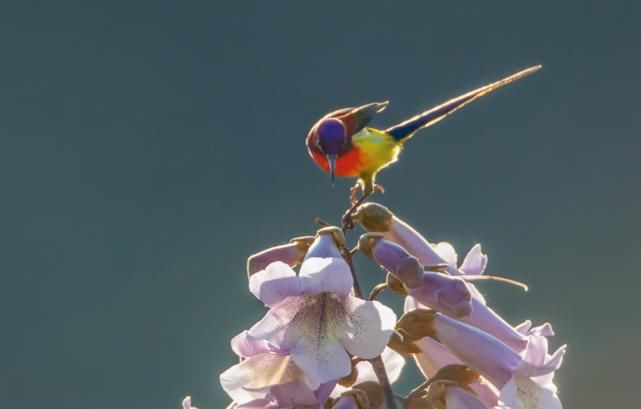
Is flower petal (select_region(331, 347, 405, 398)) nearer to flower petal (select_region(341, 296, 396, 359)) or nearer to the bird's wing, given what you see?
flower petal (select_region(341, 296, 396, 359))

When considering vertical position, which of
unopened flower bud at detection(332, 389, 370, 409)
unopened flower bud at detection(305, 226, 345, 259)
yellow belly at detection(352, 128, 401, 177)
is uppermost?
yellow belly at detection(352, 128, 401, 177)

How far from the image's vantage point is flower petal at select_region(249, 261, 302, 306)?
212 centimetres

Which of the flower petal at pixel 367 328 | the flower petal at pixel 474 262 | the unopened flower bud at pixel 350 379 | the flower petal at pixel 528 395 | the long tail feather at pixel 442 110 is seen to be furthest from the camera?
the flower petal at pixel 474 262

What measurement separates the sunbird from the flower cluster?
162 millimetres

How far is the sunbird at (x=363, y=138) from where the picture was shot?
2.51m

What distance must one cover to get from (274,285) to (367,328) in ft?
0.72

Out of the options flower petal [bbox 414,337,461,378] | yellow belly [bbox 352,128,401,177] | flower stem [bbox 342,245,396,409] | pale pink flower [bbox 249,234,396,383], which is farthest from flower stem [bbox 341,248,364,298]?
yellow belly [bbox 352,128,401,177]

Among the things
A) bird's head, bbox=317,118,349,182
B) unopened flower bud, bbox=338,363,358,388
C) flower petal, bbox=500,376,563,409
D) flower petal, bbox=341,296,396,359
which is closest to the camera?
flower petal, bbox=341,296,396,359

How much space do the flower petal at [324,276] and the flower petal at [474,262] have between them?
582mm

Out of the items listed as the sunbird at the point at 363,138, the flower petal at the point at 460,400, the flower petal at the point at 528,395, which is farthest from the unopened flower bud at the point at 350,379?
the sunbird at the point at 363,138

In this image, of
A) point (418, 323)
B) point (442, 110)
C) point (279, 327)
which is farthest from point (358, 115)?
point (279, 327)

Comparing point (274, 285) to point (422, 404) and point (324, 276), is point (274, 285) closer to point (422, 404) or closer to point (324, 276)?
point (324, 276)

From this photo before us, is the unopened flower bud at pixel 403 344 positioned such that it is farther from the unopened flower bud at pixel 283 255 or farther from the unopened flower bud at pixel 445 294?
the unopened flower bud at pixel 283 255

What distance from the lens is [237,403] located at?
2.17 meters
